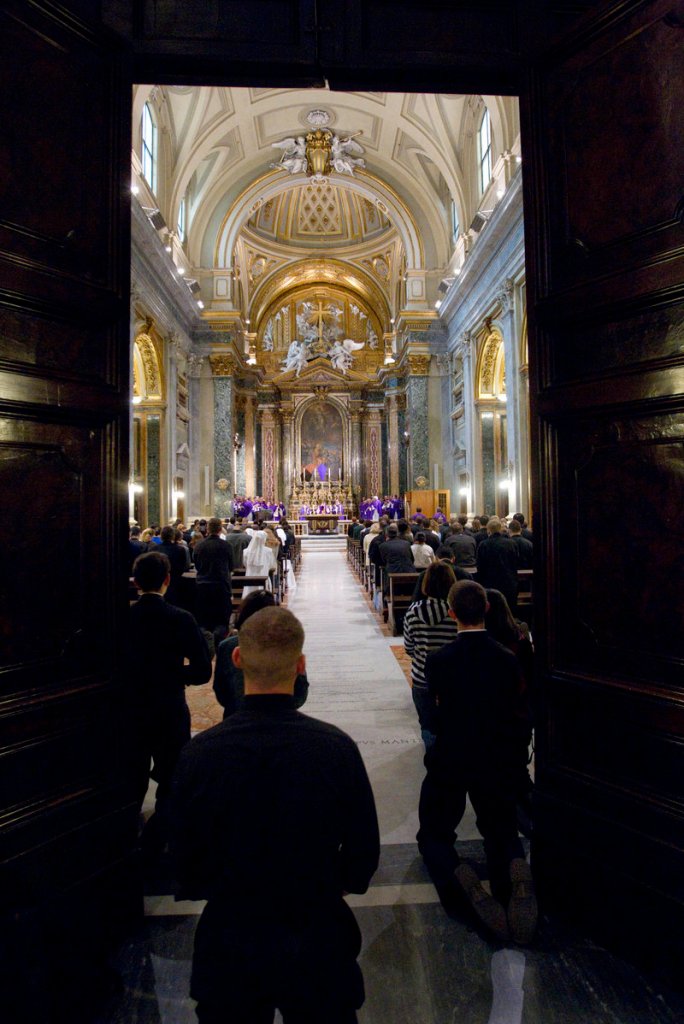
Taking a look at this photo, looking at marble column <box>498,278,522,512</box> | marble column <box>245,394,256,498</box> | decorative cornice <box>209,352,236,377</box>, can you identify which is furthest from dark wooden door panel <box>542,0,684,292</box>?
marble column <box>245,394,256,498</box>

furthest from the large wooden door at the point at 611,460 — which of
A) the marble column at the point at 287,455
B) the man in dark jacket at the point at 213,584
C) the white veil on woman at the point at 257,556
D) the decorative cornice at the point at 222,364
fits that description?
the marble column at the point at 287,455

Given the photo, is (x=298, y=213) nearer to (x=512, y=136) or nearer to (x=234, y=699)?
(x=512, y=136)

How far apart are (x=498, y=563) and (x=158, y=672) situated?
4515 mm

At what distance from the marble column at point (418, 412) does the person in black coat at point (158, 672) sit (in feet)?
62.5

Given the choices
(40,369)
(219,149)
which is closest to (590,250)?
(40,369)

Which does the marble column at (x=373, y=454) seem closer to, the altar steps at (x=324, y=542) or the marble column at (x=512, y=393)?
the altar steps at (x=324, y=542)

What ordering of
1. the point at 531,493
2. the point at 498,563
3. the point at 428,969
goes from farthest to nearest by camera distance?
the point at 498,563 < the point at 531,493 < the point at 428,969

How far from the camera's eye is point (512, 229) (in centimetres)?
1350

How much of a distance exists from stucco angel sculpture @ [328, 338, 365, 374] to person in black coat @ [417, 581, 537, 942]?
30.7 m

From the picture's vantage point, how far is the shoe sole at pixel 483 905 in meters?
2.28

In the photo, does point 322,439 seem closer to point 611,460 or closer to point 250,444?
point 250,444

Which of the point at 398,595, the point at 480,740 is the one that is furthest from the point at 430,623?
the point at 398,595

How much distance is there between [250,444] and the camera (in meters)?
29.9

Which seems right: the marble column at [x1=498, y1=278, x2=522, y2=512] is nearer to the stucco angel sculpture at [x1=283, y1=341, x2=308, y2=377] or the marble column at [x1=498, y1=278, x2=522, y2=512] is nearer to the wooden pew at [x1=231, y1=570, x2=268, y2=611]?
the wooden pew at [x1=231, y1=570, x2=268, y2=611]
